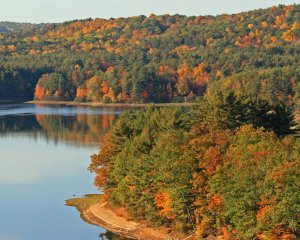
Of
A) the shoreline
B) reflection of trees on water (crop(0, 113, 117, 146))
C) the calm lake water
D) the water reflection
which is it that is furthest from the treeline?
reflection of trees on water (crop(0, 113, 117, 146))

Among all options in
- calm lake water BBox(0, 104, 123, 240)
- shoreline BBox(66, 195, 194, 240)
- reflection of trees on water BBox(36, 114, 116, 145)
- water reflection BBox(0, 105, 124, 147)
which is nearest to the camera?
shoreline BBox(66, 195, 194, 240)

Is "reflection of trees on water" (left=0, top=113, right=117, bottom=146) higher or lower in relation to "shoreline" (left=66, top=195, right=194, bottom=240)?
higher

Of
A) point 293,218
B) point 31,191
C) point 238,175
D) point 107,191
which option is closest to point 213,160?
point 238,175

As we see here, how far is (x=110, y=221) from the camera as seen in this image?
65.1 metres

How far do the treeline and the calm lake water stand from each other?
522 centimetres

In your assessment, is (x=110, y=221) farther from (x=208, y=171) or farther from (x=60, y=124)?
(x=60, y=124)

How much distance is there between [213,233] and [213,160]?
5023 mm

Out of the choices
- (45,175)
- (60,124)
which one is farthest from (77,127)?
(45,175)

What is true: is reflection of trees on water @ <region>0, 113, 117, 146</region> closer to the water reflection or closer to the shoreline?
the water reflection

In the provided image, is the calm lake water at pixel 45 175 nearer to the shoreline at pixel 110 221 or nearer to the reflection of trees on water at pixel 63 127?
the reflection of trees on water at pixel 63 127

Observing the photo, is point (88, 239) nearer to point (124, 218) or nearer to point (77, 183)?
point (124, 218)

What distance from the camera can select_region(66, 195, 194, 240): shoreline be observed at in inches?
2343

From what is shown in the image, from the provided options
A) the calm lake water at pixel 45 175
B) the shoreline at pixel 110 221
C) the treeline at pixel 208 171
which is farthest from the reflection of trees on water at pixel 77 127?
the treeline at pixel 208 171

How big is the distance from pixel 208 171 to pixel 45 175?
121 feet
